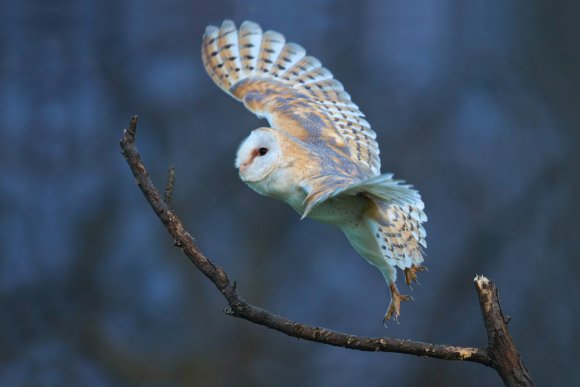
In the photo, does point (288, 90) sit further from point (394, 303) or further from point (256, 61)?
point (394, 303)

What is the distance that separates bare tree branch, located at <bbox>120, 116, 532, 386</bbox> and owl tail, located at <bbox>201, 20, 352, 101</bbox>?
74 centimetres

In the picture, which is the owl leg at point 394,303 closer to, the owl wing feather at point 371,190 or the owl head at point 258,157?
the owl wing feather at point 371,190

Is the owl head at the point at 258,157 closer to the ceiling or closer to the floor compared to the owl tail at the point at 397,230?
closer to the ceiling

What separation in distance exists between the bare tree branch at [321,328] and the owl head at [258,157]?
21cm

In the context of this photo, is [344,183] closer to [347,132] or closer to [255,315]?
[255,315]

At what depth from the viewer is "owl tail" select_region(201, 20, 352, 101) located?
227 cm

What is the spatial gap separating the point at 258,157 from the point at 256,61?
66 centimetres

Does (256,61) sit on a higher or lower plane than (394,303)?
higher

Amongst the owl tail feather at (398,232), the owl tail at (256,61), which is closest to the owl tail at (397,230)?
the owl tail feather at (398,232)

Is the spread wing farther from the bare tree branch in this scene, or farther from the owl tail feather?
the bare tree branch

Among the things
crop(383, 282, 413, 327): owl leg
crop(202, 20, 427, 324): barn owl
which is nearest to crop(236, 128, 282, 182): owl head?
crop(202, 20, 427, 324): barn owl

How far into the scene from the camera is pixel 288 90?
229 cm

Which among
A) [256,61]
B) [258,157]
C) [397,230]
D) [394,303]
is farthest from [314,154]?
[256,61]

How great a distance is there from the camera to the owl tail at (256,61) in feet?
7.46
